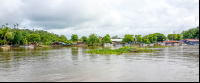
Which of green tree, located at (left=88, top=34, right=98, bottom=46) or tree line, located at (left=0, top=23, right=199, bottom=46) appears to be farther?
green tree, located at (left=88, top=34, right=98, bottom=46)

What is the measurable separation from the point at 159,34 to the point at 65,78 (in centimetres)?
12820

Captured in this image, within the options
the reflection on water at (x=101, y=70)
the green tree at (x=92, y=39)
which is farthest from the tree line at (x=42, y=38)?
the reflection on water at (x=101, y=70)

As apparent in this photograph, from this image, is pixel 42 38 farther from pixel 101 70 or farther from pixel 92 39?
pixel 101 70

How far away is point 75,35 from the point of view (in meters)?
109

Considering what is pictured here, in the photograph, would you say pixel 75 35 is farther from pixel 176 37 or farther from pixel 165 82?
pixel 165 82

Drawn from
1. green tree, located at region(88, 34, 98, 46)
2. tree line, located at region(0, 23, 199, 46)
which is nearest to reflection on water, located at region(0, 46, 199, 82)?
tree line, located at region(0, 23, 199, 46)

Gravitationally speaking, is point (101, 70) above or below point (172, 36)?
below

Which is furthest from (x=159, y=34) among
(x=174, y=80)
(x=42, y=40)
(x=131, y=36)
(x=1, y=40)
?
(x=174, y=80)

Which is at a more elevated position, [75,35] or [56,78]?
[75,35]

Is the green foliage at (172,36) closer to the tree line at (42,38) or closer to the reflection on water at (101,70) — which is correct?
the tree line at (42,38)

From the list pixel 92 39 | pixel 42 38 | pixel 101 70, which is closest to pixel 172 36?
pixel 92 39

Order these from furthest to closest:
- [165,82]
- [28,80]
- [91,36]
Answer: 1. [91,36]
2. [28,80]
3. [165,82]

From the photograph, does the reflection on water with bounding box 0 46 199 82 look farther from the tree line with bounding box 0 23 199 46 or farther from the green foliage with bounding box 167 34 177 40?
the green foliage with bounding box 167 34 177 40

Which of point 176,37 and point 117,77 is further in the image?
point 176,37
